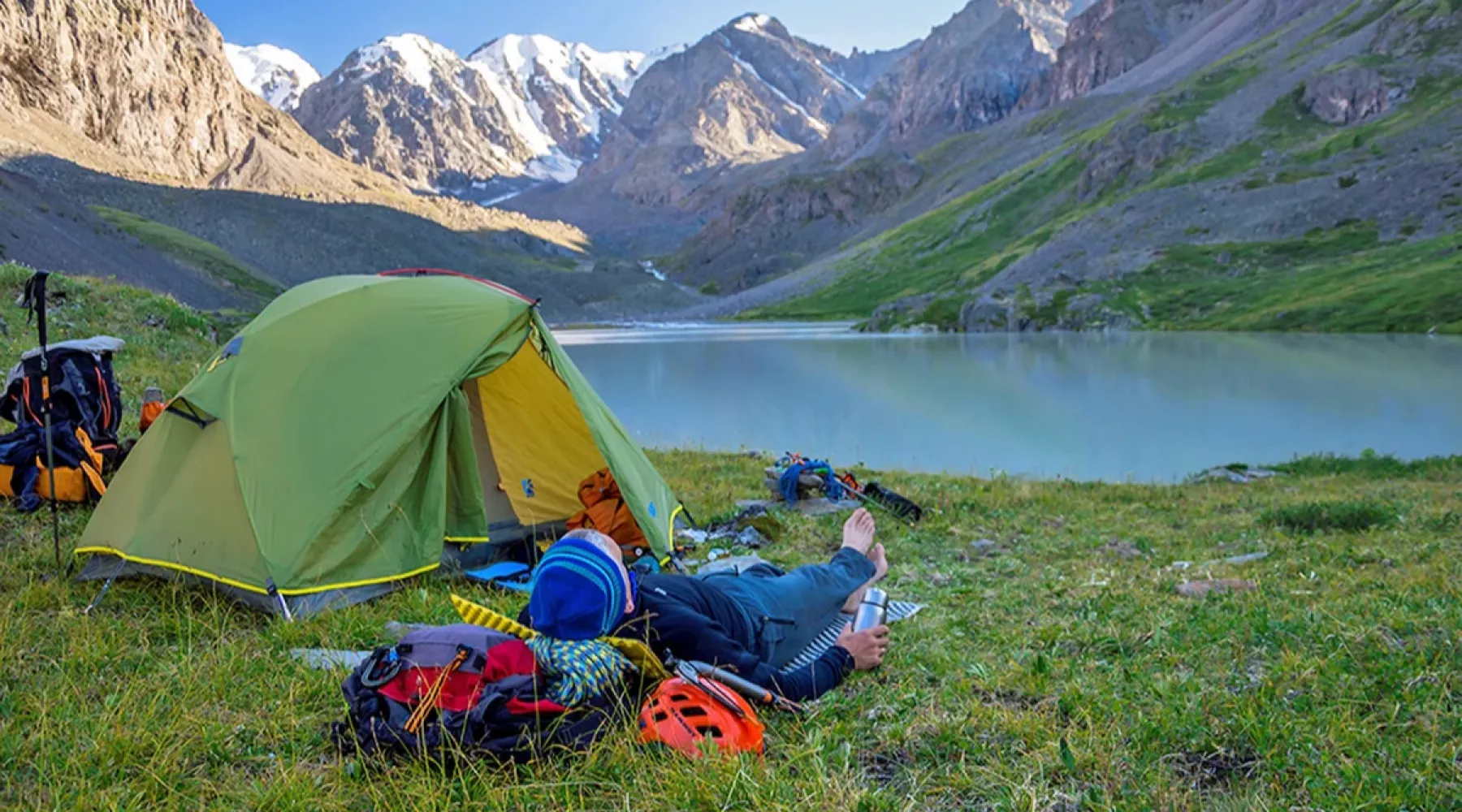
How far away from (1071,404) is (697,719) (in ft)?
79.1

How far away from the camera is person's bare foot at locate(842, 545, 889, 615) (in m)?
5.48

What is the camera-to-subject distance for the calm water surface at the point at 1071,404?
1850 centimetres

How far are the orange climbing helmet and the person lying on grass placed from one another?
317mm

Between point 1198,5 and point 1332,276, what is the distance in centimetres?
16300

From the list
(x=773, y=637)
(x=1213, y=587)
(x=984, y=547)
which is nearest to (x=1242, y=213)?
(x=984, y=547)

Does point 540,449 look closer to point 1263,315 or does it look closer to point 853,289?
point 1263,315

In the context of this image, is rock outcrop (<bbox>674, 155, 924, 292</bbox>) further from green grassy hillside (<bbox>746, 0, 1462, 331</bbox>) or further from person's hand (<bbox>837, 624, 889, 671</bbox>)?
person's hand (<bbox>837, 624, 889, 671</bbox>)

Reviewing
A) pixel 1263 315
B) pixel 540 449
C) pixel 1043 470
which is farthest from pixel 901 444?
pixel 1263 315

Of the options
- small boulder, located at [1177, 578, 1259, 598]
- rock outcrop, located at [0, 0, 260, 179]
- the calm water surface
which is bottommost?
the calm water surface

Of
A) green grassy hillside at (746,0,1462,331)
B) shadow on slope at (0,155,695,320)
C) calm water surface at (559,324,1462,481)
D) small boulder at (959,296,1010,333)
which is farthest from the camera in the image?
shadow on slope at (0,155,695,320)

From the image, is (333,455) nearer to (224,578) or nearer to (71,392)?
(224,578)

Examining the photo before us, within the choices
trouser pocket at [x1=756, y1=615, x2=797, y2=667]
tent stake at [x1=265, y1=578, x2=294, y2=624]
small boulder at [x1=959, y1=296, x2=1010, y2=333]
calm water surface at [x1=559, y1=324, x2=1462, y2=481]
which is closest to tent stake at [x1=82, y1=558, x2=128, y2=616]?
tent stake at [x1=265, y1=578, x2=294, y2=624]

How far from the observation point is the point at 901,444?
2027 centimetres

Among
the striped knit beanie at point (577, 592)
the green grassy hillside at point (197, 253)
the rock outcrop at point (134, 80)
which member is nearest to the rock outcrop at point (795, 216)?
the rock outcrop at point (134, 80)
